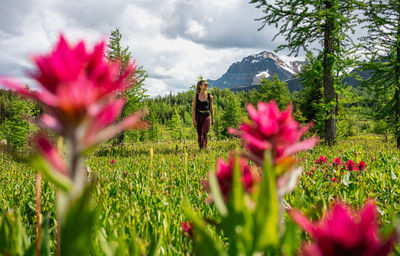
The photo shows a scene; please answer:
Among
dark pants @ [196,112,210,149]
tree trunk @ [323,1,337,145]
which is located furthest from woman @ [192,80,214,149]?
tree trunk @ [323,1,337,145]

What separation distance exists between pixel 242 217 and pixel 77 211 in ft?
1.20

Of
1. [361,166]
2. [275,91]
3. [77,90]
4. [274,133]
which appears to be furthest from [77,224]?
[275,91]

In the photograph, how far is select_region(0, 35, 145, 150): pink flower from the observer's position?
49 cm

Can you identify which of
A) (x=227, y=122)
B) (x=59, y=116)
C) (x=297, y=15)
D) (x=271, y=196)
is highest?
(x=297, y=15)

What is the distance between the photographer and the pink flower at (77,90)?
19.2 inches

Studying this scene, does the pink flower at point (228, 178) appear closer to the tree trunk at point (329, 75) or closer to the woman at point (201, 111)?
the woman at point (201, 111)

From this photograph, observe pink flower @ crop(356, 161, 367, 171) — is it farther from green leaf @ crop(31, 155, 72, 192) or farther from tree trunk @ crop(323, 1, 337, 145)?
tree trunk @ crop(323, 1, 337, 145)

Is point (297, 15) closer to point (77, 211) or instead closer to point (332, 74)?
point (332, 74)

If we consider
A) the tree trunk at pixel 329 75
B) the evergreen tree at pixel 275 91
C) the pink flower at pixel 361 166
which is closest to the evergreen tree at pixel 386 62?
the tree trunk at pixel 329 75

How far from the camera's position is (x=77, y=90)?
18.9 inches

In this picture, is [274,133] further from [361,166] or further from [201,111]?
[201,111]

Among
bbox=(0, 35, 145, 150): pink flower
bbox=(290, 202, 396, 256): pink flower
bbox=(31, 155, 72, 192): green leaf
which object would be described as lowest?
bbox=(290, 202, 396, 256): pink flower

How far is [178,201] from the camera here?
90.4 inches

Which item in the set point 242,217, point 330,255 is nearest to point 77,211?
point 242,217
